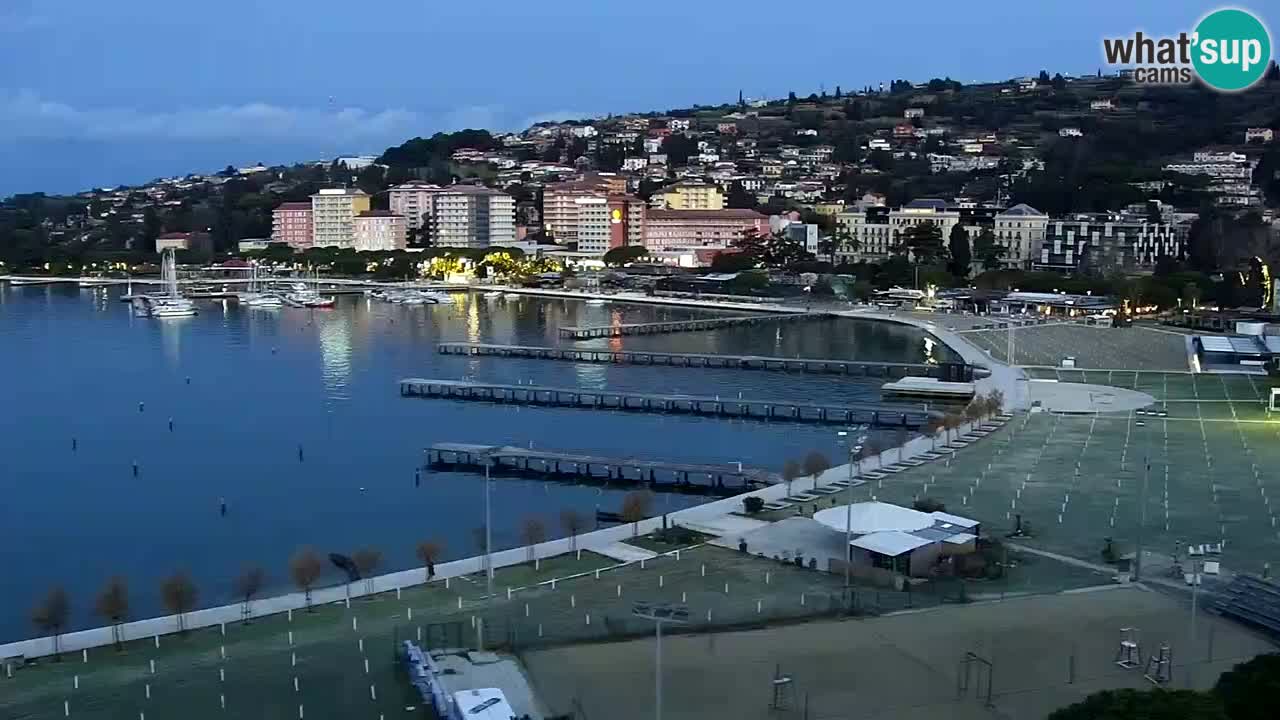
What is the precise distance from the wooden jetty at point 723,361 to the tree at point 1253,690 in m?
23.9

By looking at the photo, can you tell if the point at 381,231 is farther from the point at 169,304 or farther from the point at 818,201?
the point at 818,201

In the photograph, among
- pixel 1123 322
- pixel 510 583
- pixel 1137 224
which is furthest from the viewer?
pixel 1137 224

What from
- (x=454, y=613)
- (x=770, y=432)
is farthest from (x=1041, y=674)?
(x=770, y=432)

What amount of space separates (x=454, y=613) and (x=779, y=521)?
19.0 ft

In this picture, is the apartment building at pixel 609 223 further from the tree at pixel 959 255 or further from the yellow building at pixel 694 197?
the tree at pixel 959 255

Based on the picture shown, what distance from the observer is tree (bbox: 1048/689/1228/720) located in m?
8.55

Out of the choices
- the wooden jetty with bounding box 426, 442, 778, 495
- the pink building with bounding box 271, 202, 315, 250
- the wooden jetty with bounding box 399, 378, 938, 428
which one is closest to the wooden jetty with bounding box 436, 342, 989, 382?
the wooden jetty with bounding box 399, 378, 938, 428

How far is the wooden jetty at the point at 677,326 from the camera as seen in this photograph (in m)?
46.6

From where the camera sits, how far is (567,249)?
82438 mm

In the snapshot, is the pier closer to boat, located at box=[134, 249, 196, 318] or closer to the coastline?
boat, located at box=[134, 249, 196, 318]

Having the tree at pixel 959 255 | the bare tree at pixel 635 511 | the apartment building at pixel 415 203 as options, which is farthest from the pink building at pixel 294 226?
the bare tree at pixel 635 511

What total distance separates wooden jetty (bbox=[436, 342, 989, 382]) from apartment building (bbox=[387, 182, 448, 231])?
43963 millimetres

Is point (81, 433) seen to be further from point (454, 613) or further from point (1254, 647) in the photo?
point (1254, 647)

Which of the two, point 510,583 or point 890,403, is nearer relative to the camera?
point 510,583
